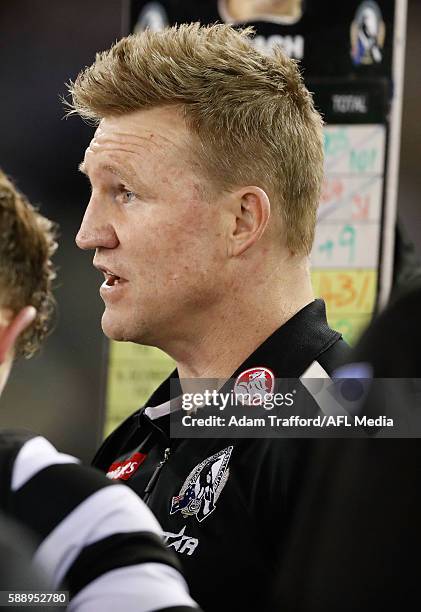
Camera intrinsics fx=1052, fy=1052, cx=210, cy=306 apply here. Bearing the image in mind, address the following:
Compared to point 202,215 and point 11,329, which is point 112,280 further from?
point 11,329

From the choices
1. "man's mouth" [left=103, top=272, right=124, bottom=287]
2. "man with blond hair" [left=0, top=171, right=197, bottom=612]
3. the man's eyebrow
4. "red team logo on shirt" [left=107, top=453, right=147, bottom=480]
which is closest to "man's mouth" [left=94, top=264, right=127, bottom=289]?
"man's mouth" [left=103, top=272, right=124, bottom=287]

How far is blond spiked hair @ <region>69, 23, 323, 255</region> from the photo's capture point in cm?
160

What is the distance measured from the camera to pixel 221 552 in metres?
1.34

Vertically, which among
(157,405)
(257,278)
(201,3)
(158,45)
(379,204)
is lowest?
(157,405)

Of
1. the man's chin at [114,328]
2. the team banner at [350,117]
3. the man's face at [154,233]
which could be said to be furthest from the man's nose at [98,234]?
the team banner at [350,117]

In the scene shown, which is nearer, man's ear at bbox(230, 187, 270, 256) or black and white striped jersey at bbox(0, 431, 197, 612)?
black and white striped jersey at bbox(0, 431, 197, 612)

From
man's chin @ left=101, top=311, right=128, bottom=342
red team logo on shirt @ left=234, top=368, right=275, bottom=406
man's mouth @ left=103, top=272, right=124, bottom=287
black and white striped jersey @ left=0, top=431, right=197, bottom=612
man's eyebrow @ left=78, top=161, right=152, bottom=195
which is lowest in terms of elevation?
black and white striped jersey @ left=0, top=431, right=197, bottom=612

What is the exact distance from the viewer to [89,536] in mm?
905

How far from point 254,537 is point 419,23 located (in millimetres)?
1852

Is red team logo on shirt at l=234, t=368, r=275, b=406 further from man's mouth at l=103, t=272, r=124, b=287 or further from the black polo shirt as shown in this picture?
man's mouth at l=103, t=272, r=124, b=287

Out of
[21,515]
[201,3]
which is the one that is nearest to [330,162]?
[201,3]

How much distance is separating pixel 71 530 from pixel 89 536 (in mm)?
17

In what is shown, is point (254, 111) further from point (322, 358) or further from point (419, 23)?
point (419, 23)

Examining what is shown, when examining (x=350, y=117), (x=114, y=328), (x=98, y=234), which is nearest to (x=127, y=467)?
(x=114, y=328)
